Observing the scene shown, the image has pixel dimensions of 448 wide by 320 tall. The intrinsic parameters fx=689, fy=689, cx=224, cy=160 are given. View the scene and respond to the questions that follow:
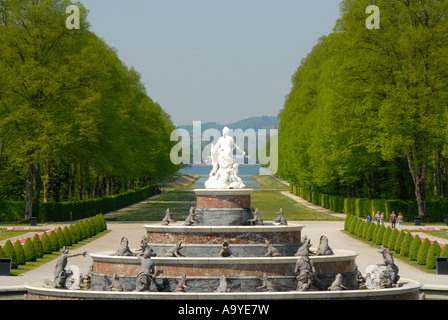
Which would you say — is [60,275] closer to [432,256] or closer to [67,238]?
[432,256]

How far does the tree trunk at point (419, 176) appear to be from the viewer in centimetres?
5856

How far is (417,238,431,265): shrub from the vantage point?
36344 mm

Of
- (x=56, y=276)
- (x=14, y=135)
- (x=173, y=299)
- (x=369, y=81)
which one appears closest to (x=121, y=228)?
(x=14, y=135)

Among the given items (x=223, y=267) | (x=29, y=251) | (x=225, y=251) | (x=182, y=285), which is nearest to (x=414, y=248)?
(x=225, y=251)

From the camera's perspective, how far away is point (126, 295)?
2366 centimetres

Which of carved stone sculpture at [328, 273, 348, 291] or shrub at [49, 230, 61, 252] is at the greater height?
carved stone sculpture at [328, 273, 348, 291]

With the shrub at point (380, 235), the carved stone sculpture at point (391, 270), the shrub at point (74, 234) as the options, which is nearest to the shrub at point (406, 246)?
the shrub at point (380, 235)

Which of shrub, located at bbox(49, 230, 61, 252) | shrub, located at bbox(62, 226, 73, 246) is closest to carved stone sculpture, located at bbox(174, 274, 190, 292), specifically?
shrub, located at bbox(49, 230, 61, 252)

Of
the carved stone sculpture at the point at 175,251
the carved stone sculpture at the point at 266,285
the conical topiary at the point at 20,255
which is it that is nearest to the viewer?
the carved stone sculpture at the point at 266,285

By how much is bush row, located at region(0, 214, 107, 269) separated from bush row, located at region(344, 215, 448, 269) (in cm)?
1985

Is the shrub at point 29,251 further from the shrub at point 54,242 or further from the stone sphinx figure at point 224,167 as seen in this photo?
the stone sphinx figure at point 224,167

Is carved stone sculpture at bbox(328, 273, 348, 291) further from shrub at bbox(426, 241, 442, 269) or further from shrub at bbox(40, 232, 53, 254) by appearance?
shrub at bbox(40, 232, 53, 254)

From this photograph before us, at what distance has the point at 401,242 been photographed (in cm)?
4162

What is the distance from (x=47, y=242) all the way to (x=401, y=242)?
21321 millimetres
